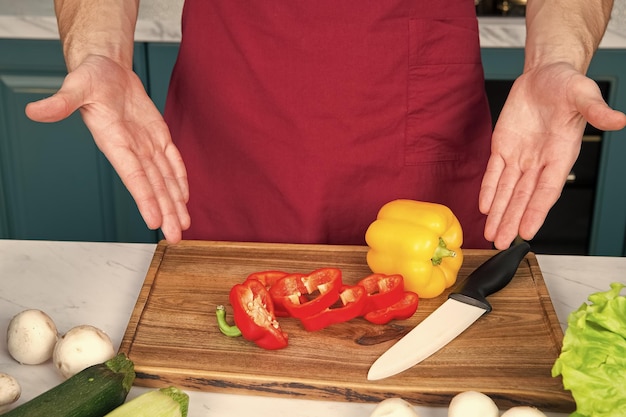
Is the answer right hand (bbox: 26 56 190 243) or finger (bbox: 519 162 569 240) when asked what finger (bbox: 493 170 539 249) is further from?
right hand (bbox: 26 56 190 243)

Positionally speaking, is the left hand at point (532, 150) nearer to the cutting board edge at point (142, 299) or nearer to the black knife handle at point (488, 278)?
the black knife handle at point (488, 278)

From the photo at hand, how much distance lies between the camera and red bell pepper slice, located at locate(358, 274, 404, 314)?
3.71ft

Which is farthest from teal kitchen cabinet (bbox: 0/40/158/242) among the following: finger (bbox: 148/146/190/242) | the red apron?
finger (bbox: 148/146/190/242)

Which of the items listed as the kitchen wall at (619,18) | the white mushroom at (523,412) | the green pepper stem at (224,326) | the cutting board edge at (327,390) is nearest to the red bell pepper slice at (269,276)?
the green pepper stem at (224,326)

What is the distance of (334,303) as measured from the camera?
1.18m

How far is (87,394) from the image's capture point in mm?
895

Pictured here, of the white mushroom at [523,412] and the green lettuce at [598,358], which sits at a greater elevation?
the green lettuce at [598,358]

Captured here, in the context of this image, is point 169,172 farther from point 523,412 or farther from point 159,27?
point 159,27

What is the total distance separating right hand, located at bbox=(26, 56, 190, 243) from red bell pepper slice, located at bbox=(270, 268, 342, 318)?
0.18m

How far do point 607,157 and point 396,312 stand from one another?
1398 mm

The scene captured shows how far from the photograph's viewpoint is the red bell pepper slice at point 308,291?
1109 millimetres

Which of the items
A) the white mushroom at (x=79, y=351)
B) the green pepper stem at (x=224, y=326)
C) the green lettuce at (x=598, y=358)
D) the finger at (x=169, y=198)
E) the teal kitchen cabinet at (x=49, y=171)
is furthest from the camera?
the teal kitchen cabinet at (x=49, y=171)

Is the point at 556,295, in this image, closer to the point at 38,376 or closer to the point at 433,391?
the point at 433,391

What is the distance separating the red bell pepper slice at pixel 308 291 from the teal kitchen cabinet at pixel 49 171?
4.15ft
